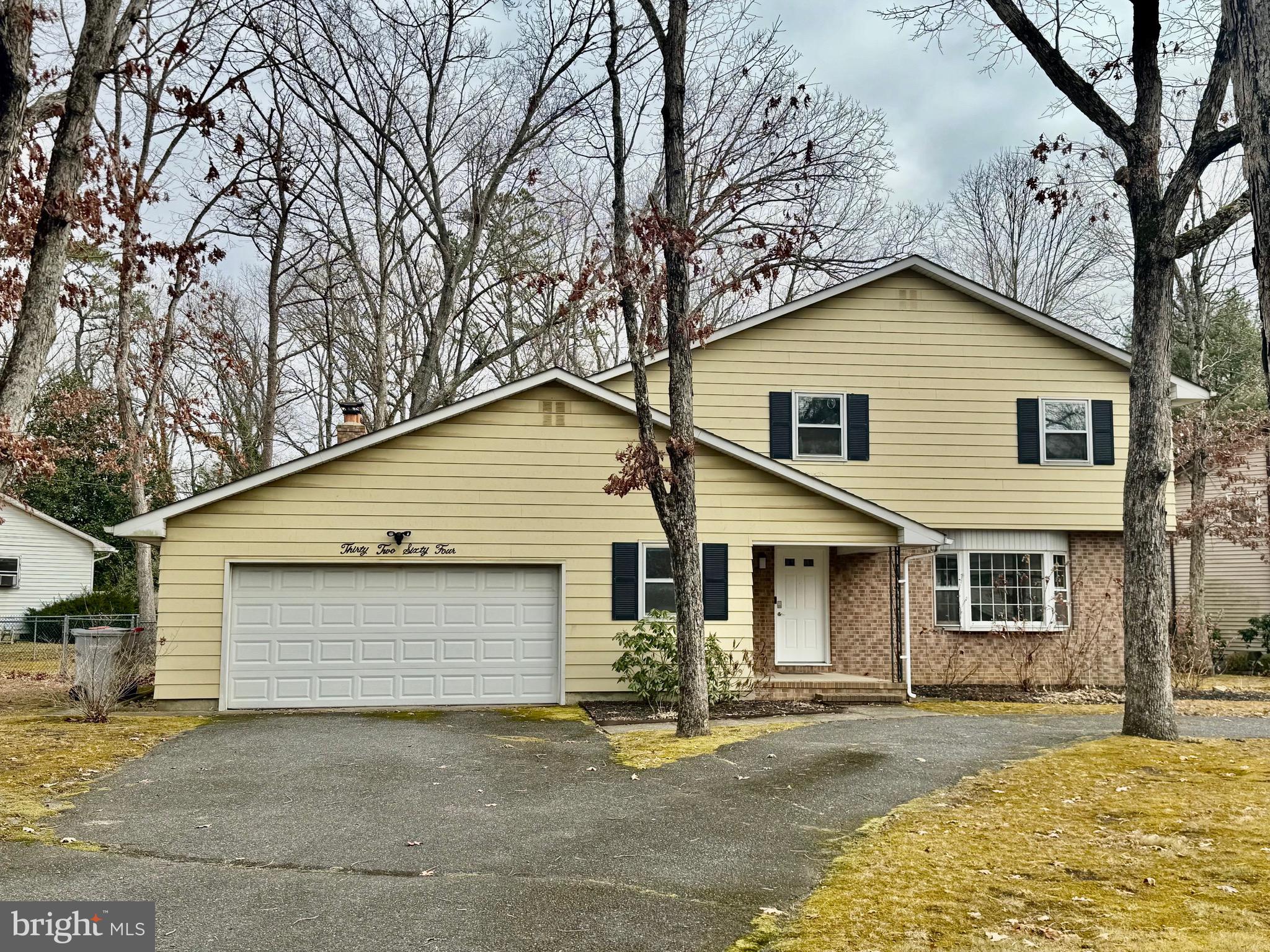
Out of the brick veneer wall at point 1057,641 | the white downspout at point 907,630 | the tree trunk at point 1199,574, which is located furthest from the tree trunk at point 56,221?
the tree trunk at point 1199,574

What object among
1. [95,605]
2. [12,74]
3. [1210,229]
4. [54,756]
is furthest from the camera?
[95,605]

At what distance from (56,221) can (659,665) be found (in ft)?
28.5

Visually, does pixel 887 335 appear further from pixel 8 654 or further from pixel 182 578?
pixel 8 654

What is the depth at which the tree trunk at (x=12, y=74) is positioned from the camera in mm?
8602

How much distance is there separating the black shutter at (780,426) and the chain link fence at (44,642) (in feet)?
35.3

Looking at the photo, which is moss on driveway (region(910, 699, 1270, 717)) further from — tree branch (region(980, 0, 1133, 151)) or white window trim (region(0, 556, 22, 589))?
white window trim (region(0, 556, 22, 589))

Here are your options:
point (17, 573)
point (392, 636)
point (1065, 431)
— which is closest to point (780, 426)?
point (1065, 431)

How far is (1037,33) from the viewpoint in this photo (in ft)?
36.7

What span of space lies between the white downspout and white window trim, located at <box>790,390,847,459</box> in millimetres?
2137

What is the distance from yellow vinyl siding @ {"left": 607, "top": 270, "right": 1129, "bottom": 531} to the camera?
56.9 feet

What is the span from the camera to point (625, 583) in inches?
588

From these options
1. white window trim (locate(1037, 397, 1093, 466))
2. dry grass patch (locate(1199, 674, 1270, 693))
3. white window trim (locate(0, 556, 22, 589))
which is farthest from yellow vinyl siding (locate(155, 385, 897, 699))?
white window trim (locate(0, 556, 22, 589))

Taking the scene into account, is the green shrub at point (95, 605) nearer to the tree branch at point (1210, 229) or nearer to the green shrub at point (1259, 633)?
the tree branch at point (1210, 229)

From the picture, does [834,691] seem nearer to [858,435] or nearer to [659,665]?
[659,665]
